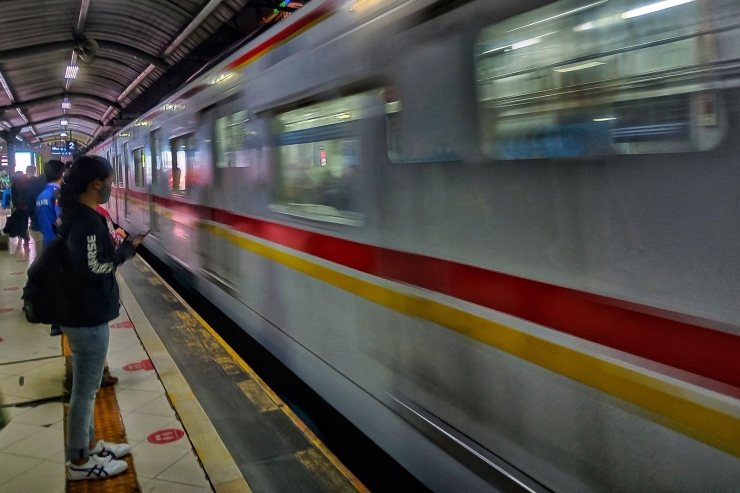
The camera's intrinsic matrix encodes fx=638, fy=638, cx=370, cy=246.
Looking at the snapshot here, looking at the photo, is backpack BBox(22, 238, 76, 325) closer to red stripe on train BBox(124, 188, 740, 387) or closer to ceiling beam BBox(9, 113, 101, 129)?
red stripe on train BBox(124, 188, 740, 387)

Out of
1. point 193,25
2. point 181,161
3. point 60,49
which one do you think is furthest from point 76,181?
point 60,49

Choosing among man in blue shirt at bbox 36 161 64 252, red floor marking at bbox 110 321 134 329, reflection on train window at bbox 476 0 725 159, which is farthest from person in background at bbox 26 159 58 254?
reflection on train window at bbox 476 0 725 159

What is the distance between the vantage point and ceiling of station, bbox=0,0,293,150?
38.6ft

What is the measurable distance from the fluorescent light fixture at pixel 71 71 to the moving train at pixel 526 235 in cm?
1573

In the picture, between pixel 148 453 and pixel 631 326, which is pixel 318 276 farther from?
pixel 631 326

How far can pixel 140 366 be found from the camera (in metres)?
5.44

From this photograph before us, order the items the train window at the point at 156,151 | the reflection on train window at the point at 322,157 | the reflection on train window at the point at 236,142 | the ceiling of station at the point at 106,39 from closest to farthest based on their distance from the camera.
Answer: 1. the reflection on train window at the point at 322,157
2. the reflection on train window at the point at 236,142
3. the train window at the point at 156,151
4. the ceiling of station at the point at 106,39

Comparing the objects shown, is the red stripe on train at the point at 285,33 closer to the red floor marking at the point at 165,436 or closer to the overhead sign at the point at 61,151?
the red floor marking at the point at 165,436

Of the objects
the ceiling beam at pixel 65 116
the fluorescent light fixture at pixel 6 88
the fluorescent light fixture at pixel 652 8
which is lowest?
the fluorescent light fixture at pixel 652 8

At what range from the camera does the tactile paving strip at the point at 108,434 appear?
3.41 meters

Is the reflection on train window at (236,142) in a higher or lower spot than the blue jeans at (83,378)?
higher

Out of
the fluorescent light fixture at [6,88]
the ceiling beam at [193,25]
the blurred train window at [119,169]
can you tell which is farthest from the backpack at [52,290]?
the fluorescent light fixture at [6,88]

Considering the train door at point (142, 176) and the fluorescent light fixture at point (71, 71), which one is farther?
the fluorescent light fixture at point (71, 71)

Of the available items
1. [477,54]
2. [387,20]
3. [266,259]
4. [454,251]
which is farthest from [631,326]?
[266,259]
